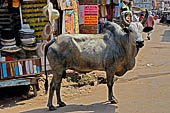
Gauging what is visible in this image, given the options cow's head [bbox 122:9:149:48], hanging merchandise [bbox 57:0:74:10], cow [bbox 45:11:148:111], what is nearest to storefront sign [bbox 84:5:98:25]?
hanging merchandise [bbox 57:0:74:10]

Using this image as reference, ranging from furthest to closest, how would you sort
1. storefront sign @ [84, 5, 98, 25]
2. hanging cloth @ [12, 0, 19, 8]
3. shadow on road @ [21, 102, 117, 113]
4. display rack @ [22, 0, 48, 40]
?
1. storefront sign @ [84, 5, 98, 25]
2. display rack @ [22, 0, 48, 40]
3. hanging cloth @ [12, 0, 19, 8]
4. shadow on road @ [21, 102, 117, 113]

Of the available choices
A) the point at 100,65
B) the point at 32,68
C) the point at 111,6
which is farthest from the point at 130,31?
the point at 111,6

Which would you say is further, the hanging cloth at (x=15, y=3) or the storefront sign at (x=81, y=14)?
the storefront sign at (x=81, y=14)

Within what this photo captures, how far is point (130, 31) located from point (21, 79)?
3.22 m

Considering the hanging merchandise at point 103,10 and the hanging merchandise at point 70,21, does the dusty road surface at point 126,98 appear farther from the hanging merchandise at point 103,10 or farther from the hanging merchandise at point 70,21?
the hanging merchandise at point 103,10

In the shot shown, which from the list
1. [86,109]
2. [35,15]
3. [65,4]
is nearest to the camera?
[86,109]

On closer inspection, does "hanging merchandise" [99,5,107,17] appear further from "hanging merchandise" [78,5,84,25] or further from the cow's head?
the cow's head

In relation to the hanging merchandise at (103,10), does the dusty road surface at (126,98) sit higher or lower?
lower

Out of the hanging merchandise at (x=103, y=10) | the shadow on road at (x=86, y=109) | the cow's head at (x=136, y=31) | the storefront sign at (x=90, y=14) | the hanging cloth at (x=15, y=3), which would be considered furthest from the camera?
the hanging merchandise at (x=103, y=10)

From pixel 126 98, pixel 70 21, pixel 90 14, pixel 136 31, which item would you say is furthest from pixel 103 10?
pixel 136 31

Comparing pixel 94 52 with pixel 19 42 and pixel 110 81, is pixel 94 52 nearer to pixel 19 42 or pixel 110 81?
pixel 110 81

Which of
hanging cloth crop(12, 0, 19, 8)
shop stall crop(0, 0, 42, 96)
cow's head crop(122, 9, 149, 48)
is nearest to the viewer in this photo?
cow's head crop(122, 9, 149, 48)

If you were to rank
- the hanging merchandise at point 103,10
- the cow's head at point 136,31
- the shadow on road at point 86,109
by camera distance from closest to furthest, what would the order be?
1. the cow's head at point 136,31
2. the shadow on road at point 86,109
3. the hanging merchandise at point 103,10

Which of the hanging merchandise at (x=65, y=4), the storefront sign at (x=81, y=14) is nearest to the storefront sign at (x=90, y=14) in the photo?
the storefront sign at (x=81, y=14)
